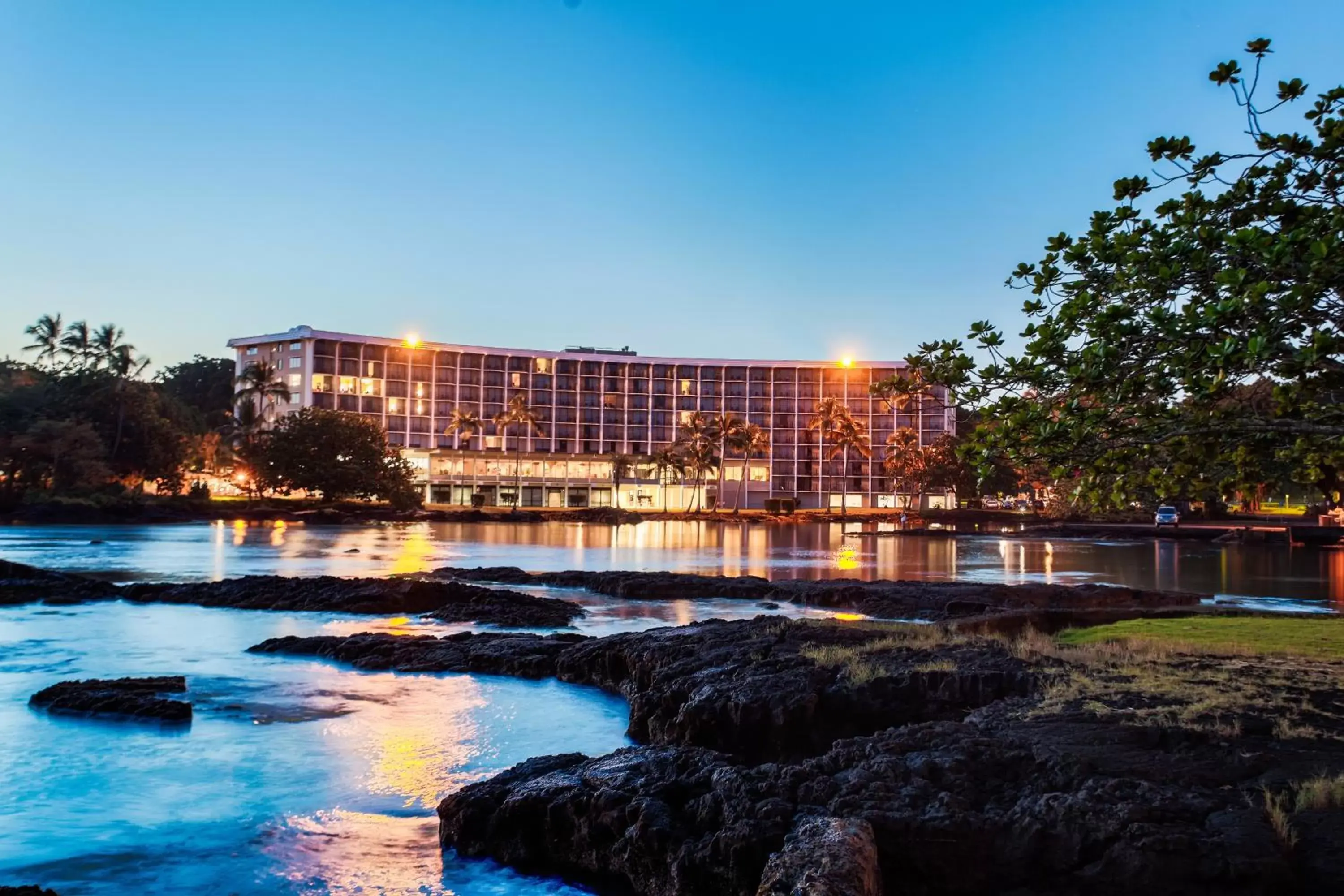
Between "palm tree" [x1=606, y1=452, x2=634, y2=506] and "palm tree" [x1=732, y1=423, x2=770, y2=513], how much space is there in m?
15.8

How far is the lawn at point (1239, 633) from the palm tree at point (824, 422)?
121624 millimetres

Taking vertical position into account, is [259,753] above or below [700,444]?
below

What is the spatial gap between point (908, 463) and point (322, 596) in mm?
100204

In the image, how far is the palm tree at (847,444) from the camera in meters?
136

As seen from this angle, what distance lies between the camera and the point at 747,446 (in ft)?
447

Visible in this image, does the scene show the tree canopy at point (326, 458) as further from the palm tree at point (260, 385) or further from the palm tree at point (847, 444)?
the palm tree at point (847, 444)

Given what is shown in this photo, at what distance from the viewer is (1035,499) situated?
137 metres

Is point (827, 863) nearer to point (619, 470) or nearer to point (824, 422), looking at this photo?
point (619, 470)

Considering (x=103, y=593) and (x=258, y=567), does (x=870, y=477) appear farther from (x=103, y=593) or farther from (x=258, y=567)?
(x=103, y=593)

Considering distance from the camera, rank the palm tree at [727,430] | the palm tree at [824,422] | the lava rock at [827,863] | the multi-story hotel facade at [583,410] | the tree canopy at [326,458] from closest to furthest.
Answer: the lava rock at [827,863], the tree canopy at [326,458], the palm tree at [727,430], the palm tree at [824,422], the multi-story hotel facade at [583,410]

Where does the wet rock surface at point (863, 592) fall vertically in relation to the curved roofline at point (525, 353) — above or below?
below

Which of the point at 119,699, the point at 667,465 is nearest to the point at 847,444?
the point at 667,465

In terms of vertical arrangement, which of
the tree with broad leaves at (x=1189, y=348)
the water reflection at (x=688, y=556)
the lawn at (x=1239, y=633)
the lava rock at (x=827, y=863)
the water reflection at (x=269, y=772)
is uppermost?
the tree with broad leaves at (x=1189, y=348)

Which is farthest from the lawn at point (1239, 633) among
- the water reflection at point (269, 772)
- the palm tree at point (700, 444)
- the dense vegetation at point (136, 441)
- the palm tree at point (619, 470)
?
the palm tree at point (619, 470)
